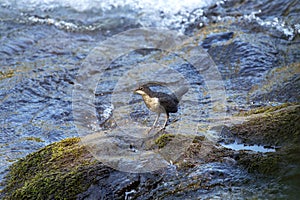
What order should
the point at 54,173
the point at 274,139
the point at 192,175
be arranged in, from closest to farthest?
the point at 192,175 → the point at 54,173 → the point at 274,139

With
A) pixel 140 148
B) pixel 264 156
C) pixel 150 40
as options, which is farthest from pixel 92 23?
pixel 264 156

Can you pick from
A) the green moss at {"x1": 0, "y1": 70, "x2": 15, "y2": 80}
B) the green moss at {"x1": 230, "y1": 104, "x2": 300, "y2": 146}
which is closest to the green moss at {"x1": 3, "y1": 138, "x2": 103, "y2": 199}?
the green moss at {"x1": 230, "y1": 104, "x2": 300, "y2": 146}

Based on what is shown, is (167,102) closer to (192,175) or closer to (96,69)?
(192,175)

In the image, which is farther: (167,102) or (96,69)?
(96,69)

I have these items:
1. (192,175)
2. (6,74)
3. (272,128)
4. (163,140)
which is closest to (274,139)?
(272,128)

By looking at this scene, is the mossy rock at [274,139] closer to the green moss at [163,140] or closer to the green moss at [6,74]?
the green moss at [163,140]

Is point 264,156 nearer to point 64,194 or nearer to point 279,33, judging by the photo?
point 64,194

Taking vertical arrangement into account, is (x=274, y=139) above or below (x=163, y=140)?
above
